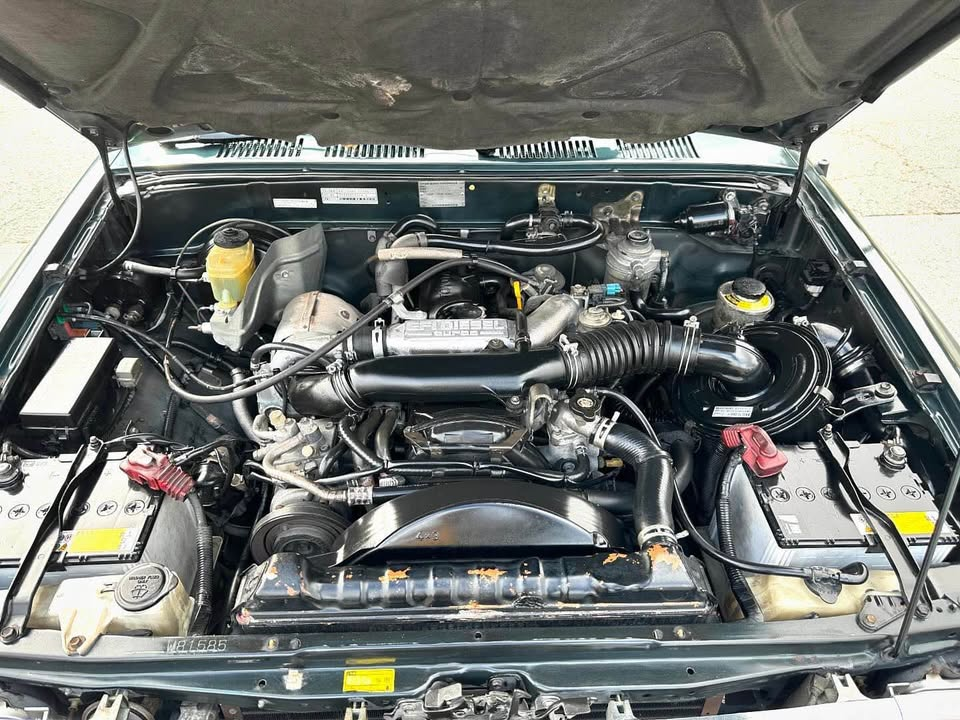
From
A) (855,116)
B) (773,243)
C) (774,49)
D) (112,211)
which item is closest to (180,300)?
(112,211)

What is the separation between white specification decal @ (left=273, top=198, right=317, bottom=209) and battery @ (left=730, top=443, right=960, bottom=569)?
139 cm

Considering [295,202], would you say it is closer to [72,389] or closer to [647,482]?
[72,389]

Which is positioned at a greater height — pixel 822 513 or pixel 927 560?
pixel 822 513

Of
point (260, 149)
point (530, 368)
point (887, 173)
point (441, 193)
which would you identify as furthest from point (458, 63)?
point (887, 173)

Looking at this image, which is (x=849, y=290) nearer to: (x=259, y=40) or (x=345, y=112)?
(x=345, y=112)

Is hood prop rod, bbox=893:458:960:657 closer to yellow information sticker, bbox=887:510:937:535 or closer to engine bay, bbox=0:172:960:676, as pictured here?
engine bay, bbox=0:172:960:676

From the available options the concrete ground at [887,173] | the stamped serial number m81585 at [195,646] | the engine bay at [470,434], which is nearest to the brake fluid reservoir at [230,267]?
the engine bay at [470,434]

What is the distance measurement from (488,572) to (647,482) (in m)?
0.38

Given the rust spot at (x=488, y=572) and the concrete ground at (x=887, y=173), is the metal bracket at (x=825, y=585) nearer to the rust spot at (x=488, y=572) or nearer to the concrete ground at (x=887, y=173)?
the rust spot at (x=488, y=572)

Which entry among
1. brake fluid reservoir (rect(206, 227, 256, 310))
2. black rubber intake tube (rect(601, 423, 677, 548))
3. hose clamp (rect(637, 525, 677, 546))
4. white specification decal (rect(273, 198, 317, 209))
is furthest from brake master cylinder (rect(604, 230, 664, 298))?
brake fluid reservoir (rect(206, 227, 256, 310))

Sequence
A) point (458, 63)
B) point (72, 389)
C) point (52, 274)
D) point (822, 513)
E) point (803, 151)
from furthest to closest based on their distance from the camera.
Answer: point (803, 151)
point (52, 274)
point (72, 389)
point (822, 513)
point (458, 63)

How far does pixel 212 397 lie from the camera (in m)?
1.55

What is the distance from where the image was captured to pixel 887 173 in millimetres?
4195

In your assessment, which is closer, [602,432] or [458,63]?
[458,63]
